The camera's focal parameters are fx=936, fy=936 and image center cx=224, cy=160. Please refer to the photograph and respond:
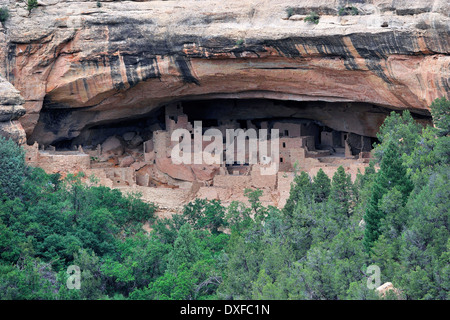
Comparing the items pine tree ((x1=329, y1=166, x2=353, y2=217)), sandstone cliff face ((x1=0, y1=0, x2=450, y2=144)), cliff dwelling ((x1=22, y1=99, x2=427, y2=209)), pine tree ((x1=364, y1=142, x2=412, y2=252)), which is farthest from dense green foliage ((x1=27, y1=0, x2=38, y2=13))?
pine tree ((x1=364, y1=142, x2=412, y2=252))

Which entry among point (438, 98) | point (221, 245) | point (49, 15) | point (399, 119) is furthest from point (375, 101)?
point (49, 15)

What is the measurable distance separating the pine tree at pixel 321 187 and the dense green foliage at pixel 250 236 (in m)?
0.03

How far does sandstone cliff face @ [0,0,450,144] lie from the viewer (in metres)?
20.7

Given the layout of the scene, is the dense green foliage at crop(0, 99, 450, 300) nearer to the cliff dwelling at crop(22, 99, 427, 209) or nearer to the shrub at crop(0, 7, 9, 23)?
the cliff dwelling at crop(22, 99, 427, 209)

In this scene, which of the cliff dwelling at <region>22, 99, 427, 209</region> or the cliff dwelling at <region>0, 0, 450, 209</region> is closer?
the cliff dwelling at <region>0, 0, 450, 209</region>

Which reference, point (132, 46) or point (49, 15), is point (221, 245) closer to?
point (132, 46)

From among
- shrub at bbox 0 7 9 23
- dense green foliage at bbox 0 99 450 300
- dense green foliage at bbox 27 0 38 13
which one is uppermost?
dense green foliage at bbox 27 0 38 13

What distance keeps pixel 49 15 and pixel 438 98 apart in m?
9.72

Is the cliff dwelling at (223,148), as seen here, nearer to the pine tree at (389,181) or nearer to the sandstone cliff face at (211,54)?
the sandstone cliff face at (211,54)

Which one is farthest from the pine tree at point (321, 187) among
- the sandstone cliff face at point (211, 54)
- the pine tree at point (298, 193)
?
the sandstone cliff face at point (211, 54)

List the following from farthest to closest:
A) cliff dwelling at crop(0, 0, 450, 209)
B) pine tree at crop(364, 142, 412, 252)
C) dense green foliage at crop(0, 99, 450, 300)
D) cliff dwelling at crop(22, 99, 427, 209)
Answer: cliff dwelling at crop(22, 99, 427, 209) → cliff dwelling at crop(0, 0, 450, 209) → pine tree at crop(364, 142, 412, 252) → dense green foliage at crop(0, 99, 450, 300)

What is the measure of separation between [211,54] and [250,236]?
5327 mm

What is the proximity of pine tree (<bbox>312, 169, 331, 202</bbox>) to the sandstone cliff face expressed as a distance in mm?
2605

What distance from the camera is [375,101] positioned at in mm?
22906
